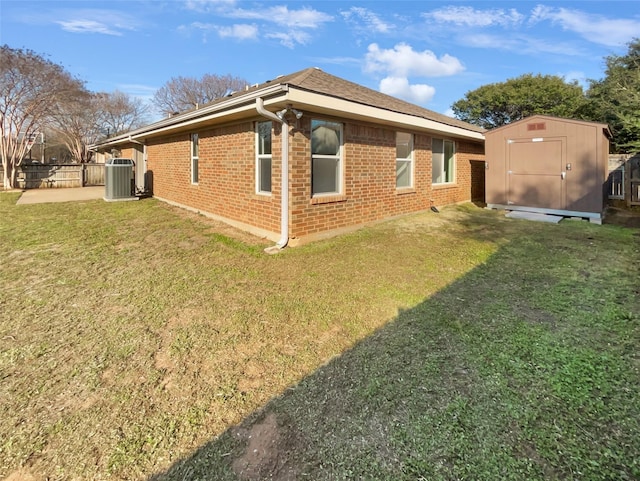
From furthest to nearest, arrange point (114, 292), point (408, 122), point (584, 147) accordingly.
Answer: point (584, 147), point (408, 122), point (114, 292)

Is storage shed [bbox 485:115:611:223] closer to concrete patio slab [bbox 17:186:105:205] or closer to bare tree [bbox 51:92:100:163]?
concrete patio slab [bbox 17:186:105:205]

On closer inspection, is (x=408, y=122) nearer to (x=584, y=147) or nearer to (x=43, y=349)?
(x=584, y=147)

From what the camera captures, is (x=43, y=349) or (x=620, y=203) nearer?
(x=43, y=349)

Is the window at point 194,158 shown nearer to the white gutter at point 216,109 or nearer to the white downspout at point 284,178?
the white gutter at point 216,109

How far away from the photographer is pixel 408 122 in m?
7.96

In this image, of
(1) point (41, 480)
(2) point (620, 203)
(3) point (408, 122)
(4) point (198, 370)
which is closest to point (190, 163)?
(3) point (408, 122)

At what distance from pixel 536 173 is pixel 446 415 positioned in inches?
370

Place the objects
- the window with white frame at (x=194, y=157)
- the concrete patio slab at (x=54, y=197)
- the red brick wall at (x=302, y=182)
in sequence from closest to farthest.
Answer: the red brick wall at (x=302, y=182), the window with white frame at (x=194, y=157), the concrete patio slab at (x=54, y=197)

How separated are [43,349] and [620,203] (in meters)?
15.0

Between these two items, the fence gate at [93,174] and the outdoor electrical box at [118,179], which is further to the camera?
the fence gate at [93,174]

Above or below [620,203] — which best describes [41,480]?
below

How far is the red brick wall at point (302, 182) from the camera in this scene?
6.23m

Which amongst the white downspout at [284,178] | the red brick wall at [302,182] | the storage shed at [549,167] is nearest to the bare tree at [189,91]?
the red brick wall at [302,182]

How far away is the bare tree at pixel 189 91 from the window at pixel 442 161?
30.7m
